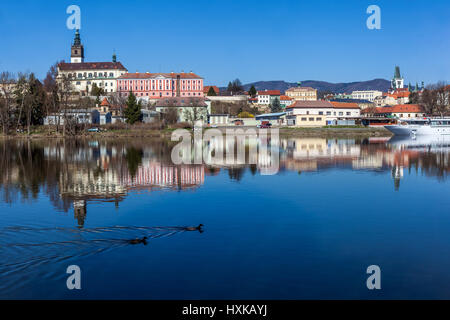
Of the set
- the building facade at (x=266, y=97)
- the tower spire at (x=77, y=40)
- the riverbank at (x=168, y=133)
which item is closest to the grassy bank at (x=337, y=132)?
the riverbank at (x=168, y=133)

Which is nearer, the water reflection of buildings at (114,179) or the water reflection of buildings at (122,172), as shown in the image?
the water reflection of buildings at (114,179)

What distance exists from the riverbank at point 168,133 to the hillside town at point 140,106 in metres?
1.55

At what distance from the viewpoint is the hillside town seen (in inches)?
2405

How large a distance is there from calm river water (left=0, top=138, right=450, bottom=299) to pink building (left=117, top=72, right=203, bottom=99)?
86740 mm

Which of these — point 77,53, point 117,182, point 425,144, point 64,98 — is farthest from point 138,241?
point 77,53

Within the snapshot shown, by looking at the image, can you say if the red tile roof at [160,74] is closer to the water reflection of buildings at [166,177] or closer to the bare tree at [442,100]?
the bare tree at [442,100]

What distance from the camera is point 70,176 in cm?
2000

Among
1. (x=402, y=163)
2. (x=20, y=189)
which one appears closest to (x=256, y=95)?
(x=402, y=163)

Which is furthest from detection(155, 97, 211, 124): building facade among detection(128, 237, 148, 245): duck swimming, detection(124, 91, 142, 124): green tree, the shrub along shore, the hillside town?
detection(128, 237, 148, 245): duck swimming

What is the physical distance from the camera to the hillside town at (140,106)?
61.1 m

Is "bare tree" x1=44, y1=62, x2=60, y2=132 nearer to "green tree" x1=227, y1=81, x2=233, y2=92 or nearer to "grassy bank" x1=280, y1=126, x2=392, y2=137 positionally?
"grassy bank" x1=280, y1=126, x2=392, y2=137

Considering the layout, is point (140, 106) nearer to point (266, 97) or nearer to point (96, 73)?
point (96, 73)

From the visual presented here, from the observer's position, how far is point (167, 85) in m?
104

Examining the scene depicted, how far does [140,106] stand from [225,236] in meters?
59.2
